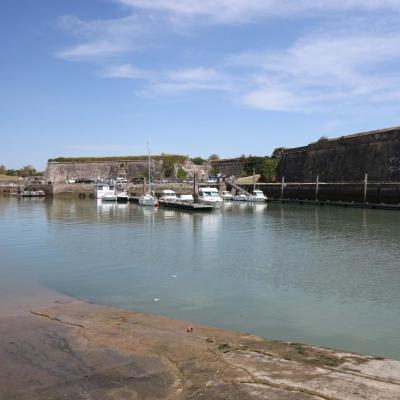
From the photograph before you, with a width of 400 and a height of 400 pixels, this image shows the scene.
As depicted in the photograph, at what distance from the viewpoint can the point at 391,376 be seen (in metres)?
5.43

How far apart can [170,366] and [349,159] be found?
152ft

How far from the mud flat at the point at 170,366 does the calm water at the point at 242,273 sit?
1958 millimetres

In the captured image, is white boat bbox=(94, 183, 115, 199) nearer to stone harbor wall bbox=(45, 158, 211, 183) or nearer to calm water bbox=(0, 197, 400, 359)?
stone harbor wall bbox=(45, 158, 211, 183)

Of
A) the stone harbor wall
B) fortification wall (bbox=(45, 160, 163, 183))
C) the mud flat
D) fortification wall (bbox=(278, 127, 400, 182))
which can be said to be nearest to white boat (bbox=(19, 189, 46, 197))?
the stone harbor wall

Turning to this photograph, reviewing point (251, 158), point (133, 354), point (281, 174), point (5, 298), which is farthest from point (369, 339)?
point (251, 158)

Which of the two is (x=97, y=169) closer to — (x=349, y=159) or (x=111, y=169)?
(x=111, y=169)

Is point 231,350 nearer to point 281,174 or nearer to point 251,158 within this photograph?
point 281,174

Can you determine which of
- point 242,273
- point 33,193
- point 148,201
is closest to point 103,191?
point 33,193

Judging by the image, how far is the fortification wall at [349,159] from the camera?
4319 cm

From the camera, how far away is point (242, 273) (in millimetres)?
14422

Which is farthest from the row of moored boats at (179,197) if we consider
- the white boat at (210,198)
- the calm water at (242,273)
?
the calm water at (242,273)

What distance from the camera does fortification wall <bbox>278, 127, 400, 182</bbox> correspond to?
43.2 m

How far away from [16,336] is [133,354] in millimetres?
2413

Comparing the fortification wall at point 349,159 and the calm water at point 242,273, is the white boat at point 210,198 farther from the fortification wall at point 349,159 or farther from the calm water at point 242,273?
the calm water at point 242,273
